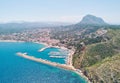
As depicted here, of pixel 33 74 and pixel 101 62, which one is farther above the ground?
pixel 101 62

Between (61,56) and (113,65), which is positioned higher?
(113,65)

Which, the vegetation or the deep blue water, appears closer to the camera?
the vegetation

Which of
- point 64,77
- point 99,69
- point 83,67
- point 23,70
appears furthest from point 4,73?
point 99,69

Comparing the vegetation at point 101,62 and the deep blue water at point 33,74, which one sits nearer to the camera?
the vegetation at point 101,62

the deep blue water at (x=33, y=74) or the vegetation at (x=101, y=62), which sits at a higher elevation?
the vegetation at (x=101, y=62)

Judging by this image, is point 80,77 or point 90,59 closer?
point 80,77

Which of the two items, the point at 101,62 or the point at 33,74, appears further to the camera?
the point at 101,62

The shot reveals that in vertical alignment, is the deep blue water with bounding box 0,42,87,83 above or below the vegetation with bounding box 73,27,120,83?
below

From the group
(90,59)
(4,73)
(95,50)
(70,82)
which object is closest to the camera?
(70,82)

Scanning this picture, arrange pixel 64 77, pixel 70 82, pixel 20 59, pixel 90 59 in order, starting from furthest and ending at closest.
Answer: pixel 20 59
pixel 90 59
pixel 64 77
pixel 70 82

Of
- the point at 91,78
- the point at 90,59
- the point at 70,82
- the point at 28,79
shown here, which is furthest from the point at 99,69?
the point at 28,79

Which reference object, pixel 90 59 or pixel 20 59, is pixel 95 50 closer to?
pixel 90 59
